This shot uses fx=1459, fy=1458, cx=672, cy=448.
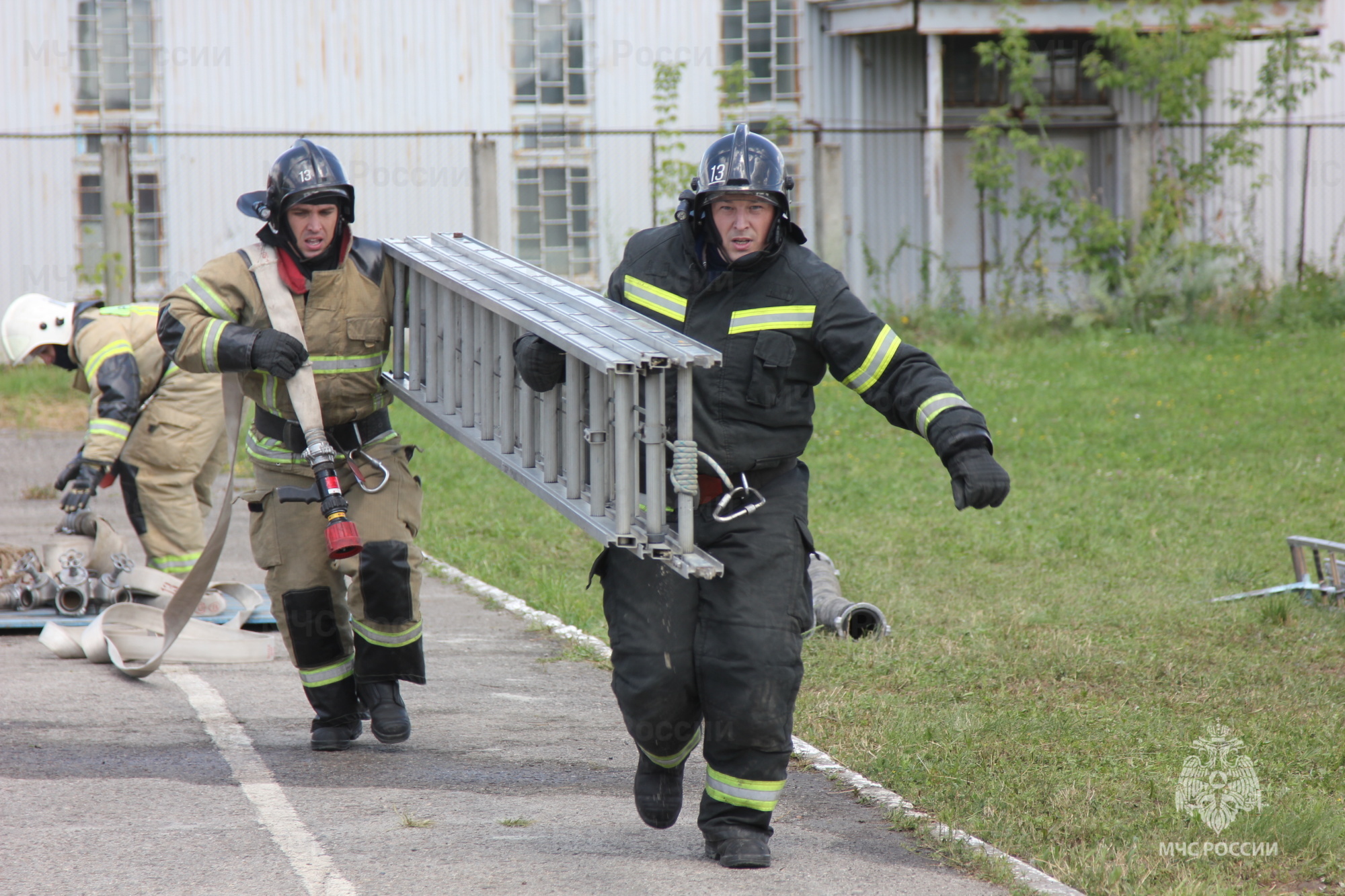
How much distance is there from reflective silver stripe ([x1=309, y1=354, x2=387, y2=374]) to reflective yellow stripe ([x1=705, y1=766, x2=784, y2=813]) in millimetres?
2025

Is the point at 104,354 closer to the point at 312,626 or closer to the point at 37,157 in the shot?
the point at 312,626

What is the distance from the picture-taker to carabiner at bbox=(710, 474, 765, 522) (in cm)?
400

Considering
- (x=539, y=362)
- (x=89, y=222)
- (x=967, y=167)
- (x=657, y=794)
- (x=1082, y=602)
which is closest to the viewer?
(x=539, y=362)

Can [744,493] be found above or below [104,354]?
below

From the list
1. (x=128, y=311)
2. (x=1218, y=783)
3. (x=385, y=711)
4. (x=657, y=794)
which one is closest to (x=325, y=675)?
(x=385, y=711)

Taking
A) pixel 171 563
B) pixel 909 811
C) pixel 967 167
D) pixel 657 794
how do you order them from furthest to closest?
pixel 967 167
pixel 171 563
pixel 909 811
pixel 657 794

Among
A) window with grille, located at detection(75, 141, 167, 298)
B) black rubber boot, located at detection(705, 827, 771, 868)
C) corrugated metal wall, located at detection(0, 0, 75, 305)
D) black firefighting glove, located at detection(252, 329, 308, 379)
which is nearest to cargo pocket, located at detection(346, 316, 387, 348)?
black firefighting glove, located at detection(252, 329, 308, 379)

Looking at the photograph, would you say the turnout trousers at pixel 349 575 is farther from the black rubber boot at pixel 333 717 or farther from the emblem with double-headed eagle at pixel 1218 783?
the emblem with double-headed eagle at pixel 1218 783

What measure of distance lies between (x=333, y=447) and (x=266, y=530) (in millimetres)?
379

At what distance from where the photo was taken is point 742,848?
4066 millimetres

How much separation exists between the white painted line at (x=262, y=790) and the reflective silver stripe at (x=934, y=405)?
1992 millimetres

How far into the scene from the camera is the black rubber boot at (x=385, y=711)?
5188 millimetres

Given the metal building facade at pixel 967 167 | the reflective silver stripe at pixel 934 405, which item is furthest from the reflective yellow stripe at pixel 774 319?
the metal building facade at pixel 967 167

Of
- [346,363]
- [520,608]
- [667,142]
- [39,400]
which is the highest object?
[667,142]
